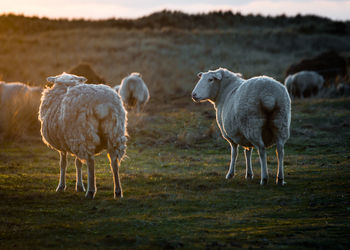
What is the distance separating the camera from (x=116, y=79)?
115ft

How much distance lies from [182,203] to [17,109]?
11183 mm

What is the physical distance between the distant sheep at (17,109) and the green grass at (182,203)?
1.71 metres

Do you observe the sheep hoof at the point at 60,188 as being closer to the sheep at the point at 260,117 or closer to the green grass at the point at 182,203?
the green grass at the point at 182,203

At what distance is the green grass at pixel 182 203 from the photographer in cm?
559

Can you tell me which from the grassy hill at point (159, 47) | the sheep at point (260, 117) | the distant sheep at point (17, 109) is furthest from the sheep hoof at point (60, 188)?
the grassy hill at point (159, 47)

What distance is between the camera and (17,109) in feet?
55.4

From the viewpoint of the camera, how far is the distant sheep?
1642cm

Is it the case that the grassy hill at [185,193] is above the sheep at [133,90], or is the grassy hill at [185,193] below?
below

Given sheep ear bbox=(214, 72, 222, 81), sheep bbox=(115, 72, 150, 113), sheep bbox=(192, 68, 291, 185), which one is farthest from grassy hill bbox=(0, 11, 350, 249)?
sheep ear bbox=(214, 72, 222, 81)

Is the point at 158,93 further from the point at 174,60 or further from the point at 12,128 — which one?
the point at 12,128

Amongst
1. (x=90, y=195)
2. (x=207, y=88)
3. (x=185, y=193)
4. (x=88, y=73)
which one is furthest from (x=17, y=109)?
(x=185, y=193)

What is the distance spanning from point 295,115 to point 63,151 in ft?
43.3

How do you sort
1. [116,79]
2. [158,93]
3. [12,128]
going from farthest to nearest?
[116,79], [158,93], [12,128]

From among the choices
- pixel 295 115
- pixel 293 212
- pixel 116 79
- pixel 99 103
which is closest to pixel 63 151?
pixel 99 103
